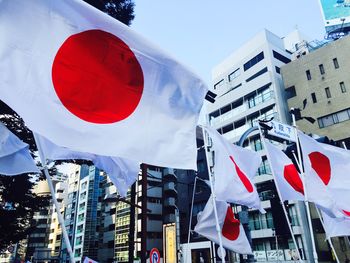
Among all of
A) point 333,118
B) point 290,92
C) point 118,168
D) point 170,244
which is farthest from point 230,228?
point 290,92

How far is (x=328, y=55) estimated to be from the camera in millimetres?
33250

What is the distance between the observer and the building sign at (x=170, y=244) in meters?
20.8

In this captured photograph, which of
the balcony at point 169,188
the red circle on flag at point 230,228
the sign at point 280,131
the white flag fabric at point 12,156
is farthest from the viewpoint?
the balcony at point 169,188

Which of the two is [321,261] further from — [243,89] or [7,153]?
[7,153]

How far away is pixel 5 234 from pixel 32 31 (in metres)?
10.4

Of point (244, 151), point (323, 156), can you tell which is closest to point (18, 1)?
point (244, 151)

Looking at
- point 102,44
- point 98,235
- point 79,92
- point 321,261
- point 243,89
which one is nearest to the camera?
point 79,92

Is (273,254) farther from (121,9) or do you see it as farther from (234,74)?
(121,9)

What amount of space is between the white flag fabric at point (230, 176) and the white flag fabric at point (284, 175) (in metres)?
0.83

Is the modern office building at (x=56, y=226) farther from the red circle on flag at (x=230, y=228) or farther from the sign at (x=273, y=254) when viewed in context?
the red circle on flag at (x=230, y=228)

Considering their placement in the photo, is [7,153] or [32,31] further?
[7,153]

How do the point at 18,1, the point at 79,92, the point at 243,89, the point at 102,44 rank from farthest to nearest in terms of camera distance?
the point at 243,89 < the point at 102,44 < the point at 79,92 < the point at 18,1

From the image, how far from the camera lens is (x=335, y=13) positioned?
1463 inches

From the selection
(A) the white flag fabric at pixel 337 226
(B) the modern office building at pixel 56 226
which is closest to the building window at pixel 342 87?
(A) the white flag fabric at pixel 337 226
